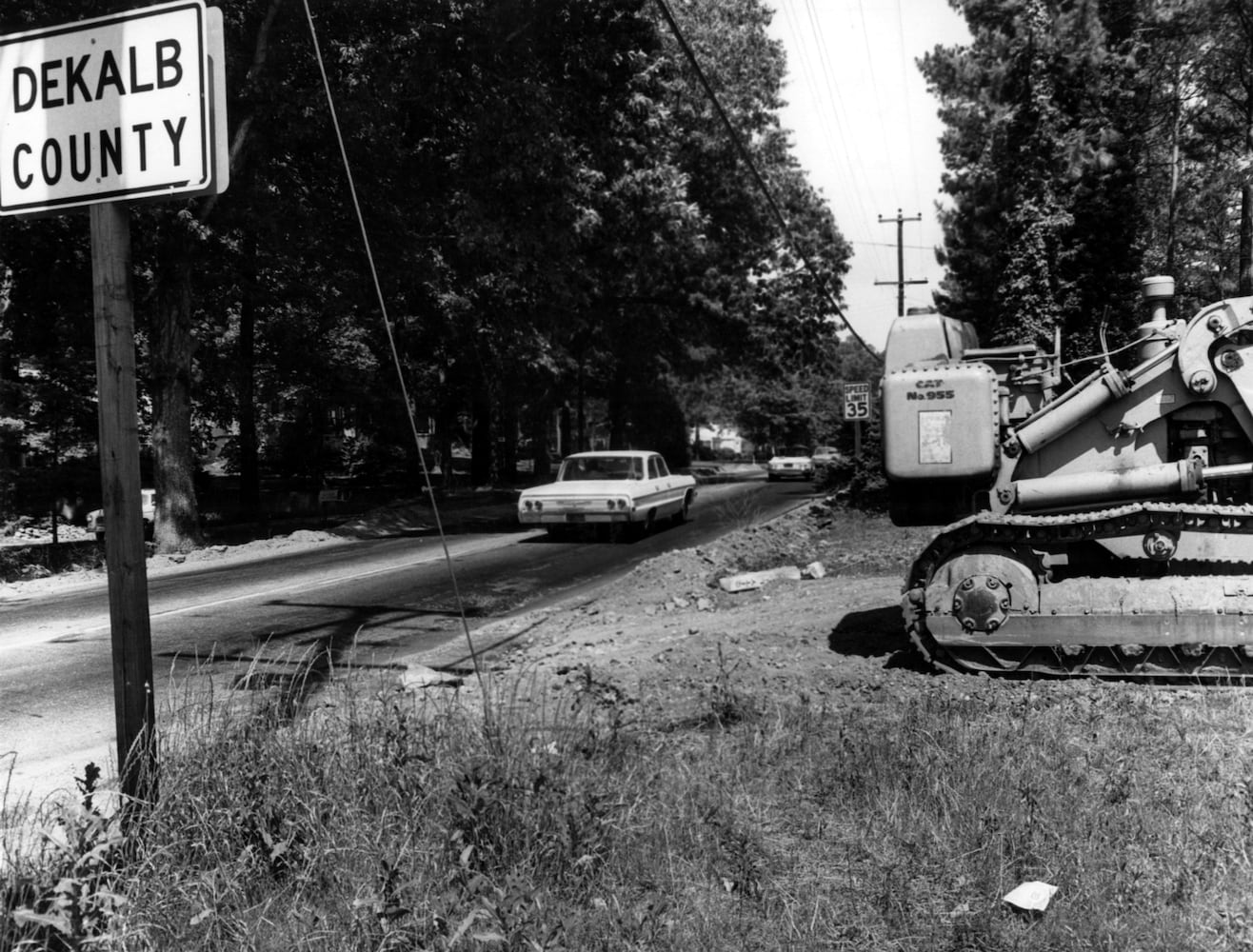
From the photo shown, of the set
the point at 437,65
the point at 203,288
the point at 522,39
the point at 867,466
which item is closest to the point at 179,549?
the point at 203,288

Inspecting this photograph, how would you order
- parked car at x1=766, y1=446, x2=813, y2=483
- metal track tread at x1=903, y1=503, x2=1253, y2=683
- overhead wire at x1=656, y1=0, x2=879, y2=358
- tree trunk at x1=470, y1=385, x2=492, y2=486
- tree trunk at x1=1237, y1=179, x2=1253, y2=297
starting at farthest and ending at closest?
parked car at x1=766, y1=446, x2=813, y2=483 → tree trunk at x1=470, y1=385, x2=492, y2=486 → tree trunk at x1=1237, y1=179, x2=1253, y2=297 → overhead wire at x1=656, y1=0, x2=879, y2=358 → metal track tread at x1=903, y1=503, x2=1253, y2=683

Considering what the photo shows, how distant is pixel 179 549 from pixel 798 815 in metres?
15.1

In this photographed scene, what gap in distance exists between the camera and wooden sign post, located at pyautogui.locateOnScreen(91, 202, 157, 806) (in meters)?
3.29

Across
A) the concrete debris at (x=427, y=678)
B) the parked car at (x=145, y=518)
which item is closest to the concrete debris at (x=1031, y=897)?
the concrete debris at (x=427, y=678)

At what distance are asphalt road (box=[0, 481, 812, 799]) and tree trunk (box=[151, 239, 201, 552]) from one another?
2027mm

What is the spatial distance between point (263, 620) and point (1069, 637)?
23.5 feet

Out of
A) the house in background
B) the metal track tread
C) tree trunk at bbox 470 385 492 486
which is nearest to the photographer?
the metal track tread

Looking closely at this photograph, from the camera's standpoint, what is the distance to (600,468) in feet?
60.3

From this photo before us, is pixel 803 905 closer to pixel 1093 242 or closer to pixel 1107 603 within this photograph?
pixel 1107 603

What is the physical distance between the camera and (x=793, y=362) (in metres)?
36.1

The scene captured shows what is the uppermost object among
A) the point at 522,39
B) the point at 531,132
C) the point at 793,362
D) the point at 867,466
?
the point at 522,39

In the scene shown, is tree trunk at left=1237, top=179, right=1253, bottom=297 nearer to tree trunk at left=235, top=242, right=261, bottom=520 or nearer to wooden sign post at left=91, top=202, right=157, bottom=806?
wooden sign post at left=91, top=202, right=157, bottom=806

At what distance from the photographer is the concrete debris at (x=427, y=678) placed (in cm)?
670

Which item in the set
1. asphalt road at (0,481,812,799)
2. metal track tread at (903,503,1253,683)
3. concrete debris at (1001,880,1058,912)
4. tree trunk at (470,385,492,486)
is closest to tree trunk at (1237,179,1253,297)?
asphalt road at (0,481,812,799)
